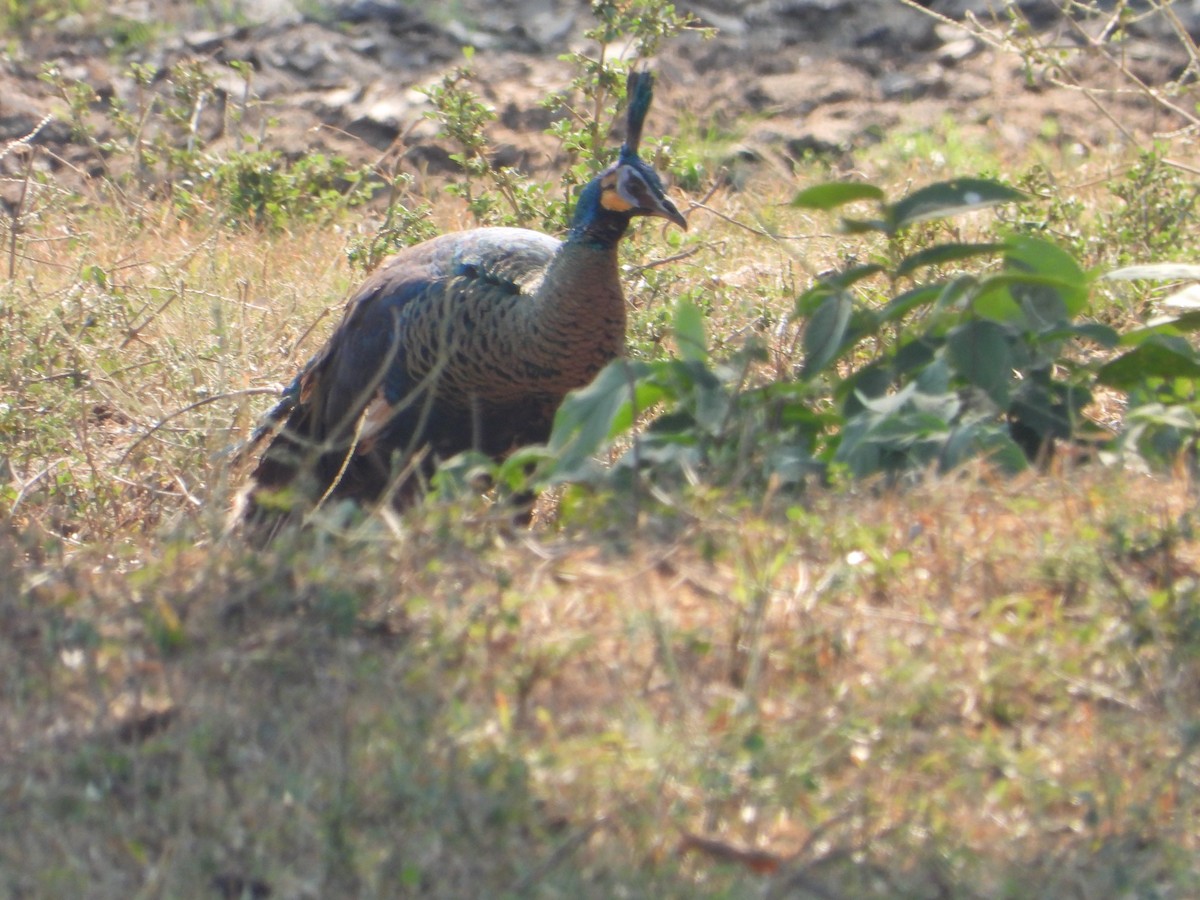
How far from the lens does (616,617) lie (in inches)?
112

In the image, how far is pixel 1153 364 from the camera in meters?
3.64

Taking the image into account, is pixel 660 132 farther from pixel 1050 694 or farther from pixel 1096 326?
pixel 1050 694

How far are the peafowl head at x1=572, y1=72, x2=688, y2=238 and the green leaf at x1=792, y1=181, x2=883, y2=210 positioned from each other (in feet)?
3.38

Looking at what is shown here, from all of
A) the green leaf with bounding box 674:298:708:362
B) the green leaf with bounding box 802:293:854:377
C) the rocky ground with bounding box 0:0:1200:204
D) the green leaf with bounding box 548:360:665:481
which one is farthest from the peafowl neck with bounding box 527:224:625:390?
the rocky ground with bounding box 0:0:1200:204

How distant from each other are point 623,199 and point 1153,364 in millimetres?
1617

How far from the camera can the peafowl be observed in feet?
15.4

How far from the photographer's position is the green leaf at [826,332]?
3582mm

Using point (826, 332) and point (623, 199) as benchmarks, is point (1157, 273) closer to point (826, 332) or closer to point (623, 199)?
point (826, 332)

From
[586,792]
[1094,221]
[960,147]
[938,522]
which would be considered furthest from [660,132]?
[586,792]

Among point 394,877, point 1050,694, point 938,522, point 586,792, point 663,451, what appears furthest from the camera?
point 663,451

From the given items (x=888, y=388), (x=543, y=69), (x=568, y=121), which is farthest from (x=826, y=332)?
(x=543, y=69)

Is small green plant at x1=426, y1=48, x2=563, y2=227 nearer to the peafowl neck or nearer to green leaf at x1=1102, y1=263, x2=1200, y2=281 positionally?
the peafowl neck

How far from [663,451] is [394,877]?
1.27m

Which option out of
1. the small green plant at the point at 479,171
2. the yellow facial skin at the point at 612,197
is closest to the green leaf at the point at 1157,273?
the yellow facial skin at the point at 612,197
